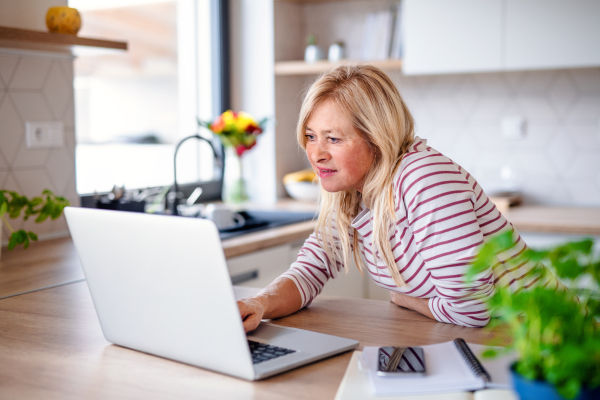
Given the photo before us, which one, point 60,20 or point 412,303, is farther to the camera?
point 60,20

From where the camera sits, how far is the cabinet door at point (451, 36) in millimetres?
2662

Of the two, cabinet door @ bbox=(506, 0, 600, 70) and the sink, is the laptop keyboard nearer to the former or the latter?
the sink

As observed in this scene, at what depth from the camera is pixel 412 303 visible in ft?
4.15

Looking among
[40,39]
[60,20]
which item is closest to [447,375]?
[40,39]

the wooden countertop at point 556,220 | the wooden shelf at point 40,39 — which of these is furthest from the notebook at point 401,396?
the wooden countertop at point 556,220

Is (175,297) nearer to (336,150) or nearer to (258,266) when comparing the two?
(336,150)

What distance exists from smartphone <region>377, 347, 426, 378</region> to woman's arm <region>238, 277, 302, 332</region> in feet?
0.87

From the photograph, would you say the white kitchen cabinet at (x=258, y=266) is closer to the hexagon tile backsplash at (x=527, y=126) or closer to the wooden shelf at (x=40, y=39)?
the wooden shelf at (x=40, y=39)

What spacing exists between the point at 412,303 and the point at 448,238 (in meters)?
0.19

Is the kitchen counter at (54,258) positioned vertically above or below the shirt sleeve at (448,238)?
below

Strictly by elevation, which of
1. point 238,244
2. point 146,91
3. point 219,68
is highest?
point 219,68

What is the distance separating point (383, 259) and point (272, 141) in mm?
1966

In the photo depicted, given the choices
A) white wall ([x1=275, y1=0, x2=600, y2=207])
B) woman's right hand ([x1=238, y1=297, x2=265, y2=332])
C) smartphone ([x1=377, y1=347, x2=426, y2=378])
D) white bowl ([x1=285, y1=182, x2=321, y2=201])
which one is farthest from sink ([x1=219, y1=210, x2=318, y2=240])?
smartphone ([x1=377, y1=347, x2=426, y2=378])

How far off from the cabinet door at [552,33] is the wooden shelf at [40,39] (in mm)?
1671
